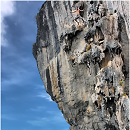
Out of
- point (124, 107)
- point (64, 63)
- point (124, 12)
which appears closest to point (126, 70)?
point (124, 107)

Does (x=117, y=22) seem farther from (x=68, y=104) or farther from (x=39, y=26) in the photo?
(x=39, y=26)

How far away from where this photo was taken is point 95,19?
51.4 ft

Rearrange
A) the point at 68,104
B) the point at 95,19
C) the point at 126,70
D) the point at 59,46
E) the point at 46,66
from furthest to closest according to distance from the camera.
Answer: the point at 46,66 < the point at 59,46 < the point at 68,104 < the point at 95,19 < the point at 126,70

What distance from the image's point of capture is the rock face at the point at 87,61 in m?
13.9

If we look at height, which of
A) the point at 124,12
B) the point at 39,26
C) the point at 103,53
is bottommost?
the point at 103,53

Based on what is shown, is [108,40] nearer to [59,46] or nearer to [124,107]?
[124,107]

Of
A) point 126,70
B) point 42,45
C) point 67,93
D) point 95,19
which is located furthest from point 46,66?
point 126,70

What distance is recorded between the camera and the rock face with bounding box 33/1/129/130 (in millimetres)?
13922

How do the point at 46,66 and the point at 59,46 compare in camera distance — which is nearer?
Result: the point at 59,46

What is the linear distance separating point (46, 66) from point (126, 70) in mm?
10207

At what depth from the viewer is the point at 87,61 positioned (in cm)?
1689

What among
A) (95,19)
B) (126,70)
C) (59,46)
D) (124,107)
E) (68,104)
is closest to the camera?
(124,107)

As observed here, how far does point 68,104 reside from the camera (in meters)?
18.7

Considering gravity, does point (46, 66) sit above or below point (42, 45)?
below
